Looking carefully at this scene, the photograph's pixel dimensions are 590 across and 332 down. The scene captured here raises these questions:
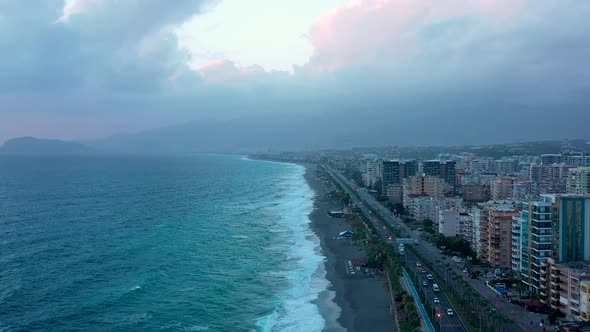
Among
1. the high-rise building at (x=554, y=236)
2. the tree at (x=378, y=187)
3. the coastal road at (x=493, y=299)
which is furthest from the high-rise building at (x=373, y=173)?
the high-rise building at (x=554, y=236)

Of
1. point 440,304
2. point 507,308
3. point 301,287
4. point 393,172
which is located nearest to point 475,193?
point 393,172

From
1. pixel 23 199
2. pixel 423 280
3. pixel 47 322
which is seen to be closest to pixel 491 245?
pixel 423 280

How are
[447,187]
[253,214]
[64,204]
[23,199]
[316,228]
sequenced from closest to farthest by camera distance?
[316,228] → [253,214] → [64,204] → [23,199] → [447,187]

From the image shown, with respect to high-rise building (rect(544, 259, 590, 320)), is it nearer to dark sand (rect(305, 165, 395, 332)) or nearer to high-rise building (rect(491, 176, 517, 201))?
dark sand (rect(305, 165, 395, 332))

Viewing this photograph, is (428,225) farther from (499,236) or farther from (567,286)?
(567,286)

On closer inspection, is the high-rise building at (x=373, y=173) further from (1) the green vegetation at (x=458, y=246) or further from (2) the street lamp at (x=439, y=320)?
(2) the street lamp at (x=439, y=320)

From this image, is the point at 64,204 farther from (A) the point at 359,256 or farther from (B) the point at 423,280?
(B) the point at 423,280
